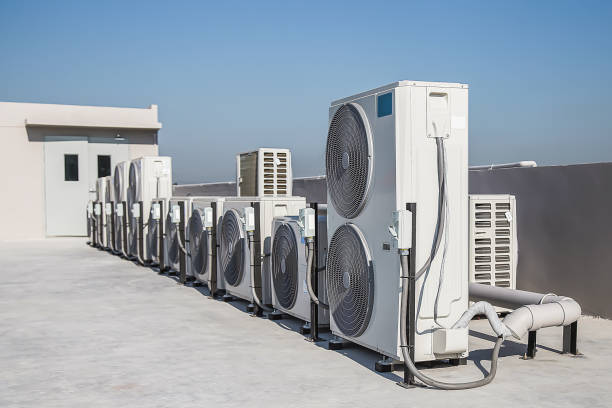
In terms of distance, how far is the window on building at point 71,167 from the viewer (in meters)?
21.0

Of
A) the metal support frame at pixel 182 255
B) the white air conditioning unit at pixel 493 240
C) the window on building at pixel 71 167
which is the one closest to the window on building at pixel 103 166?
the window on building at pixel 71 167

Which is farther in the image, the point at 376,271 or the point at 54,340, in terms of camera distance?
the point at 54,340

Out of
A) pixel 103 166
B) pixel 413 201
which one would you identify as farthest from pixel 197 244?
pixel 103 166

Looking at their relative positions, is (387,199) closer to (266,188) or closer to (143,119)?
(266,188)

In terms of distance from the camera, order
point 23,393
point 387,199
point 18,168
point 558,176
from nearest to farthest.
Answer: point 23,393
point 387,199
point 558,176
point 18,168

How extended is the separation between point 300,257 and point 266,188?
3000 mm

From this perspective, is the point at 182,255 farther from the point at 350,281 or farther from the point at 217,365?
the point at 350,281

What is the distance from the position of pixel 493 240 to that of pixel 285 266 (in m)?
2.16

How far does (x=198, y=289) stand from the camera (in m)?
9.39

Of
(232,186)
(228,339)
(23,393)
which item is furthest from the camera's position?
(232,186)

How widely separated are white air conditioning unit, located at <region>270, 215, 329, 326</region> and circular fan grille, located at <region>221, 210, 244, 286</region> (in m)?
0.77

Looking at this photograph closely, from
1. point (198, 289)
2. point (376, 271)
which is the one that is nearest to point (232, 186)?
point (198, 289)

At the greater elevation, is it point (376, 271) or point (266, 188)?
point (266, 188)

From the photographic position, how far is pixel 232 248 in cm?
804
